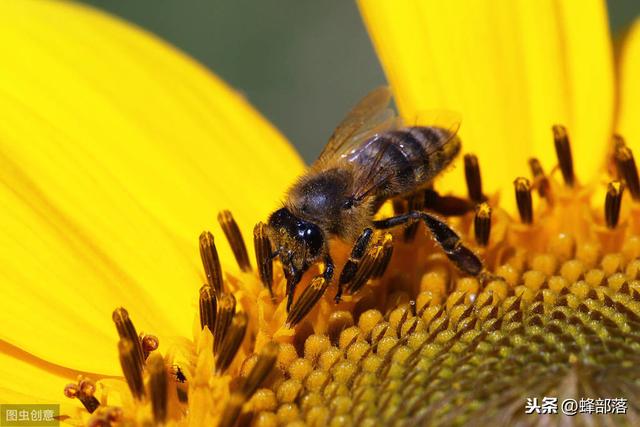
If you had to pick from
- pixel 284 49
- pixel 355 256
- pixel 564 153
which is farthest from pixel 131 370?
pixel 284 49

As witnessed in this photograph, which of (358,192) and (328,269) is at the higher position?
(358,192)

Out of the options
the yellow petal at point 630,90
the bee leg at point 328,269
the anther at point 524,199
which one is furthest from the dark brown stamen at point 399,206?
the yellow petal at point 630,90

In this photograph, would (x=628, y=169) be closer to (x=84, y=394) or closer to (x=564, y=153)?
(x=564, y=153)

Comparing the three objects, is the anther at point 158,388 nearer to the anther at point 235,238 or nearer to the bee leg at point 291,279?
the bee leg at point 291,279

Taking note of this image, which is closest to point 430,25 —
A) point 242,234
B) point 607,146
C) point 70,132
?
point 607,146

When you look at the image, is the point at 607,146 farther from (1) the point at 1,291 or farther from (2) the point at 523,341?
(1) the point at 1,291

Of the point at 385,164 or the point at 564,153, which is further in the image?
the point at 564,153

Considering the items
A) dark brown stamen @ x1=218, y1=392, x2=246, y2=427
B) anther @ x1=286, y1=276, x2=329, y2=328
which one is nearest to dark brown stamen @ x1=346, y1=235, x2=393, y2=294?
anther @ x1=286, y1=276, x2=329, y2=328

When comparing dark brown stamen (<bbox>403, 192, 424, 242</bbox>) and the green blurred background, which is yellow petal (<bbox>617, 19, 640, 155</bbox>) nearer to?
dark brown stamen (<bbox>403, 192, 424, 242</bbox>)
